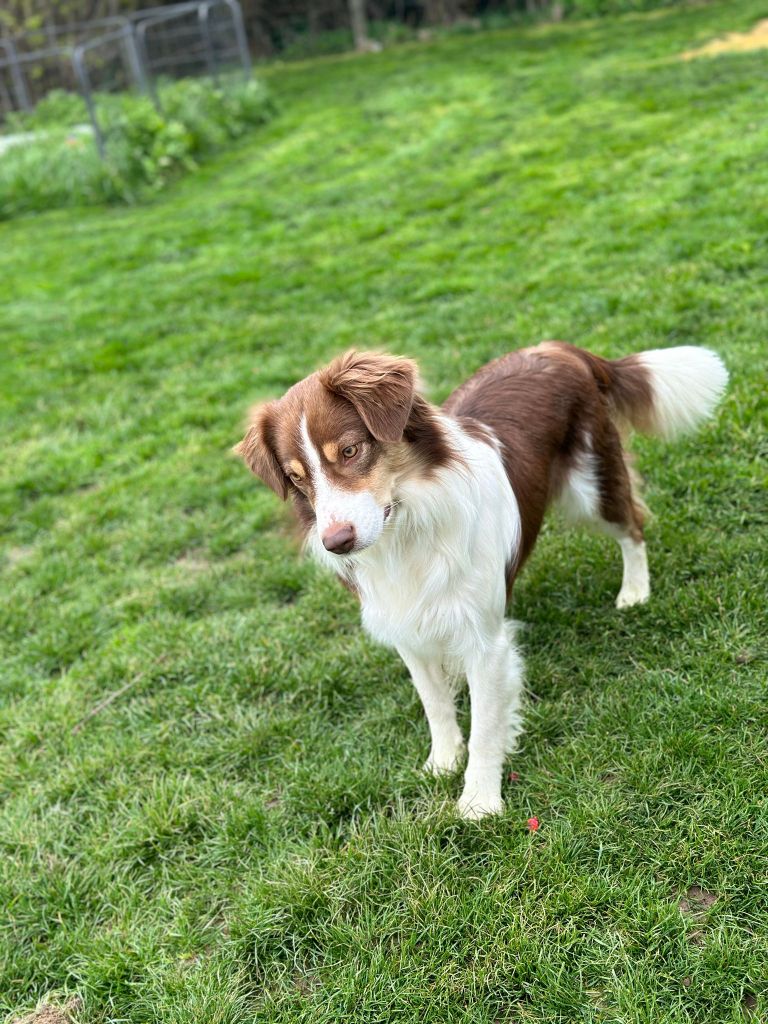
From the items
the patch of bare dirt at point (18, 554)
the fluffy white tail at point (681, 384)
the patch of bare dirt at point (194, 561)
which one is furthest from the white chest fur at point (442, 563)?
the patch of bare dirt at point (18, 554)

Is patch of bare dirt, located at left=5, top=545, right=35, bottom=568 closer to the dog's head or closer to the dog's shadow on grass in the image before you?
the dog's shadow on grass

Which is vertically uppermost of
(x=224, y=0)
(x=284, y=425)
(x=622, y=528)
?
(x=224, y=0)

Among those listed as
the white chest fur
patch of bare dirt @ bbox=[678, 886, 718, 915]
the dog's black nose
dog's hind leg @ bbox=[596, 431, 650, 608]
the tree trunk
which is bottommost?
patch of bare dirt @ bbox=[678, 886, 718, 915]

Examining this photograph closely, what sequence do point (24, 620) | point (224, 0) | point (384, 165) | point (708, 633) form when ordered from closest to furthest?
point (708, 633) → point (24, 620) → point (384, 165) → point (224, 0)

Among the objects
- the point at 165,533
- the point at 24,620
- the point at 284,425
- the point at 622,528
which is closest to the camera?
the point at 284,425

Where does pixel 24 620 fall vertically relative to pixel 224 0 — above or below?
below

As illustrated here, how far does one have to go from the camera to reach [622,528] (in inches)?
133

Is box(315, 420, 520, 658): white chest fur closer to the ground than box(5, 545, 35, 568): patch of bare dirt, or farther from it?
farther from it

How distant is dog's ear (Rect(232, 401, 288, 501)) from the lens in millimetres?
2602

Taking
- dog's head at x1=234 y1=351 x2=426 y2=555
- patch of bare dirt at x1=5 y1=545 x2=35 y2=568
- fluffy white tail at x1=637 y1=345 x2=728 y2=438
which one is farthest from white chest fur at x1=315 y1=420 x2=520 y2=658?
patch of bare dirt at x1=5 y1=545 x2=35 y2=568

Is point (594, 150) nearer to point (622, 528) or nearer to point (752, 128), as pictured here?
point (752, 128)

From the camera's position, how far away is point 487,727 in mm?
2770

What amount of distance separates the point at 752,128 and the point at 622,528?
6.64 meters

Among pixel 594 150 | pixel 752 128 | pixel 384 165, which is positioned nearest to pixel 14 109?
pixel 384 165
